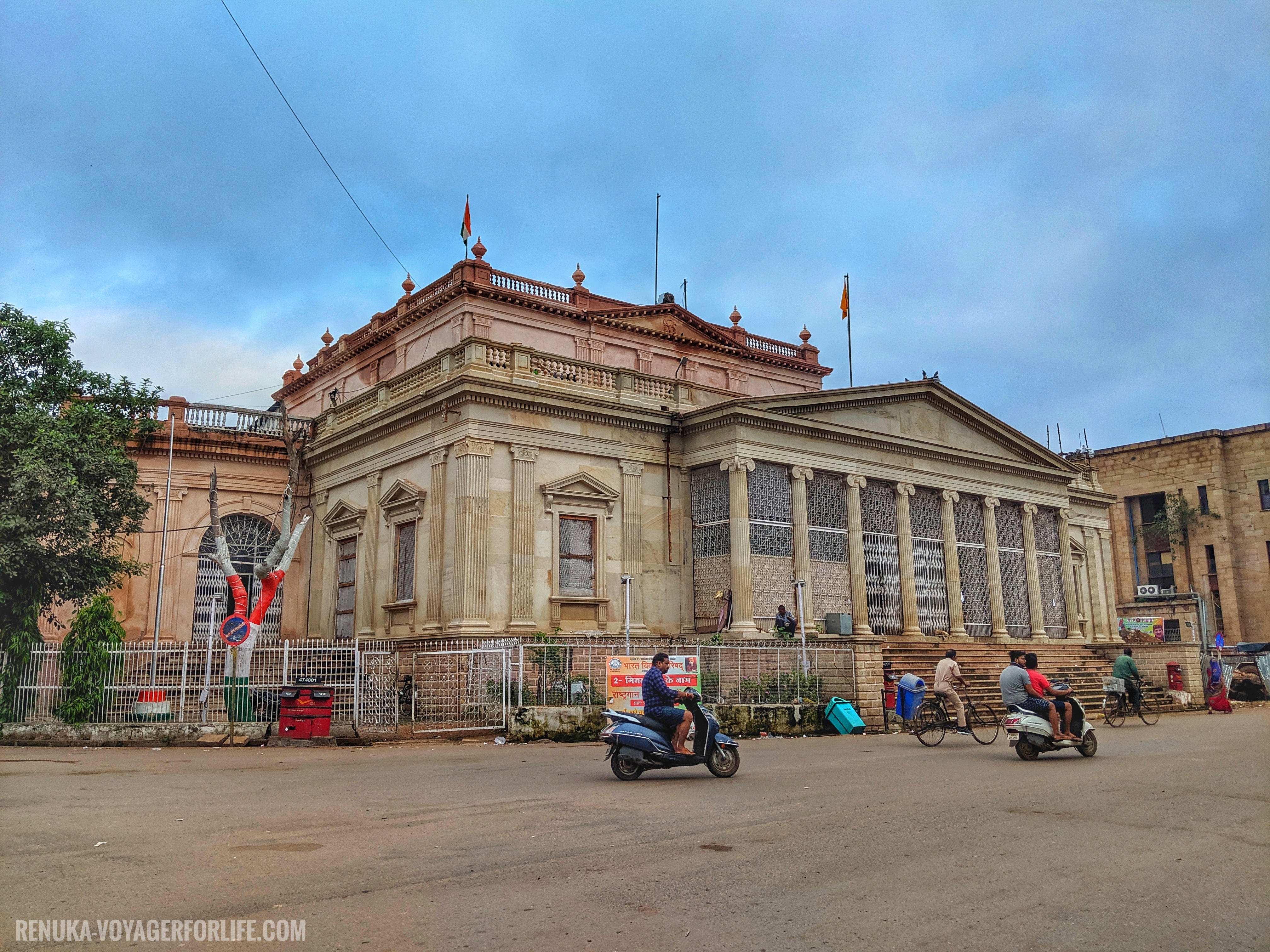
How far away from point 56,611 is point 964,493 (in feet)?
78.4

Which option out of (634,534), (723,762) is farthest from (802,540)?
(723,762)

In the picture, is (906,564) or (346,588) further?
(906,564)

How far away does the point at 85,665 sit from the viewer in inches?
645

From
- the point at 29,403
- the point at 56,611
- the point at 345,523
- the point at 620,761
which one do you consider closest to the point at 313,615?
the point at 345,523

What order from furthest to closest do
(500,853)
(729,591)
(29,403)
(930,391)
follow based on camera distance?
(930,391) < (729,591) < (29,403) < (500,853)

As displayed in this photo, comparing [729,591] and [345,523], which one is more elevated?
[345,523]

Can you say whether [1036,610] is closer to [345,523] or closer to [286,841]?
[345,523]

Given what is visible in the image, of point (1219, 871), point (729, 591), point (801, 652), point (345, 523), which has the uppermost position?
point (345, 523)

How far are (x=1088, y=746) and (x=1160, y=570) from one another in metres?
49.9

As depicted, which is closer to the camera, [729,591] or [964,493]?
[729,591]

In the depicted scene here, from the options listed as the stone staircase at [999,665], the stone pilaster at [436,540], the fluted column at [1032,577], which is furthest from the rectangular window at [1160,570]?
the stone pilaster at [436,540]

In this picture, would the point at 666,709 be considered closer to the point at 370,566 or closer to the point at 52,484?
the point at 52,484

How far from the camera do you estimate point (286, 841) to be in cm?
749

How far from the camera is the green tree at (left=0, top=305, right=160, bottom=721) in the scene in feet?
57.0
